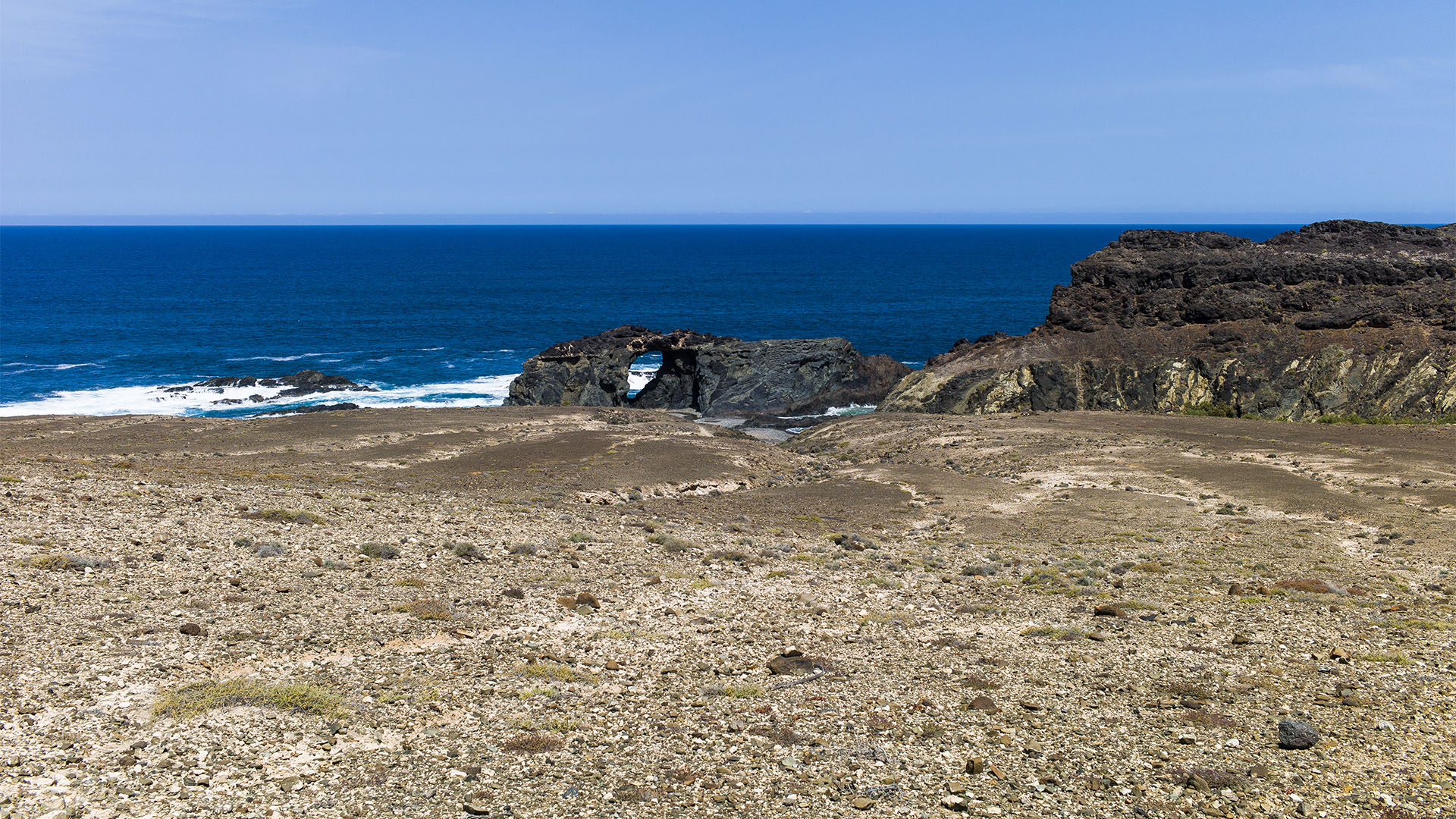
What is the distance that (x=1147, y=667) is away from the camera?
15625 mm

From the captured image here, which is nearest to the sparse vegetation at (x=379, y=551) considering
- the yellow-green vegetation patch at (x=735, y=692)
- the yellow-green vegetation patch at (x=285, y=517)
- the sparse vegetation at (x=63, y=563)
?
the yellow-green vegetation patch at (x=285, y=517)

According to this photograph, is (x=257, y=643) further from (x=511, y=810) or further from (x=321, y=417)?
(x=321, y=417)

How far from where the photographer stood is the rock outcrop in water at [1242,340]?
52375 millimetres

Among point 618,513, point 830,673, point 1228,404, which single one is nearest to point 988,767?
point 830,673

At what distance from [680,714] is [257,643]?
717 centimetres

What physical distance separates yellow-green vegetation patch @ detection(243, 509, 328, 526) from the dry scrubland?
113 millimetres

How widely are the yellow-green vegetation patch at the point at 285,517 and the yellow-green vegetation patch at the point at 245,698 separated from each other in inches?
402

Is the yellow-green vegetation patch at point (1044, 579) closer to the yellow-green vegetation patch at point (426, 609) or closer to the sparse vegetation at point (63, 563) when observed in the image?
the yellow-green vegetation patch at point (426, 609)

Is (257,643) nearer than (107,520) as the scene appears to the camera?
Yes

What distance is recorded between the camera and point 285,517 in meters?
23.6

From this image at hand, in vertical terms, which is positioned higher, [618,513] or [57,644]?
[57,644]

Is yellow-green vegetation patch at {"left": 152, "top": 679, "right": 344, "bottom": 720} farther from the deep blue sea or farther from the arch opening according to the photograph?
the arch opening

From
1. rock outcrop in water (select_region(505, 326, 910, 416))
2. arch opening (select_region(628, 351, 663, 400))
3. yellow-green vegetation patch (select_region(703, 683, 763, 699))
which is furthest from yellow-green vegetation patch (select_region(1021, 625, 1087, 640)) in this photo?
arch opening (select_region(628, 351, 663, 400))

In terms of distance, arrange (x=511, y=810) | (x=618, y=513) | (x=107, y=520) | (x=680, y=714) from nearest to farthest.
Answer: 1. (x=511, y=810)
2. (x=680, y=714)
3. (x=107, y=520)
4. (x=618, y=513)
